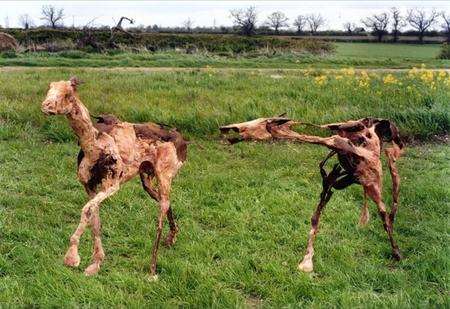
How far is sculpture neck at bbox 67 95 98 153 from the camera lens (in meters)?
4.01

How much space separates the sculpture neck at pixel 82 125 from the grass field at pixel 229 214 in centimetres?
116

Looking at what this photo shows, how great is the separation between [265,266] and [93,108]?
6.18 metres

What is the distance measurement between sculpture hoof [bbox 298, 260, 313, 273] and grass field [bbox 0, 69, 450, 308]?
0.27 feet

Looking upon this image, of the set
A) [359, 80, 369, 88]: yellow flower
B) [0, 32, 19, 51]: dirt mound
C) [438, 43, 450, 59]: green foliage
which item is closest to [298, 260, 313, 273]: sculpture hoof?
Answer: [359, 80, 369, 88]: yellow flower

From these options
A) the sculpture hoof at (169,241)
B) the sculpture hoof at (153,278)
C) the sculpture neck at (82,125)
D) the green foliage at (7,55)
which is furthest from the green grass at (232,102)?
the green foliage at (7,55)

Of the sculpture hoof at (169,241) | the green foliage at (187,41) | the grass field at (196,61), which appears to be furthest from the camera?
the green foliage at (187,41)

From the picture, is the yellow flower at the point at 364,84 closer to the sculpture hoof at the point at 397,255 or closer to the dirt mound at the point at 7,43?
the sculpture hoof at the point at 397,255

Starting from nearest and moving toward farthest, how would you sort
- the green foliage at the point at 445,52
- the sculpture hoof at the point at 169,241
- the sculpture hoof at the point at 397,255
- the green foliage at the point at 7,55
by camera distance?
the sculpture hoof at the point at 397,255, the sculpture hoof at the point at 169,241, the green foliage at the point at 7,55, the green foliage at the point at 445,52

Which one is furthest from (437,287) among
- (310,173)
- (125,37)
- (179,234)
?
(125,37)

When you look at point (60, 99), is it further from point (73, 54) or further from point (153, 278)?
point (73, 54)

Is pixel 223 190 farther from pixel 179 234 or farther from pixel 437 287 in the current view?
pixel 437 287

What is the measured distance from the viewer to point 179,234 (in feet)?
18.9

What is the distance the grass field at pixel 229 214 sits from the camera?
4547 millimetres

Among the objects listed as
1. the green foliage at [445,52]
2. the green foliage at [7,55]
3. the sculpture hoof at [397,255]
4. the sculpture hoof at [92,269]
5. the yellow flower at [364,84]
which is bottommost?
the sculpture hoof at [397,255]
